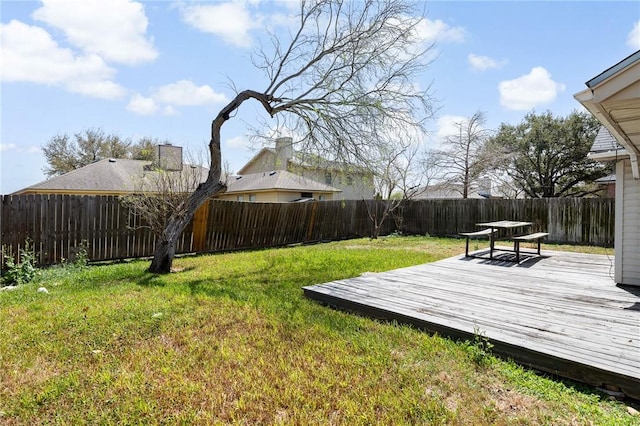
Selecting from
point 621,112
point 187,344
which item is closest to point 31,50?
point 187,344

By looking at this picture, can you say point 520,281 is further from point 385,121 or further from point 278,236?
point 278,236

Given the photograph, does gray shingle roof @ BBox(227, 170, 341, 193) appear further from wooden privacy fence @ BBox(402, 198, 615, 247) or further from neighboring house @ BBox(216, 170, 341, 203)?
wooden privacy fence @ BBox(402, 198, 615, 247)

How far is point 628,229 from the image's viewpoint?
4.86 m

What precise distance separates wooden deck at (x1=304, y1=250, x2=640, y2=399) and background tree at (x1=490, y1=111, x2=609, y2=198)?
18.3 meters

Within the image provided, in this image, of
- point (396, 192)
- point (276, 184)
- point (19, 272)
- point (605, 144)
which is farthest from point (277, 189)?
point (605, 144)

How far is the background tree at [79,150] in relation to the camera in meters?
26.2

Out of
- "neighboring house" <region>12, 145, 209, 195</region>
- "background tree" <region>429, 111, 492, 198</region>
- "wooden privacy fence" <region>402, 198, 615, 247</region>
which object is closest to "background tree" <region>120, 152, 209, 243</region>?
"neighboring house" <region>12, 145, 209, 195</region>

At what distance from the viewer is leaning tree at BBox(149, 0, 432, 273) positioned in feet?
22.6

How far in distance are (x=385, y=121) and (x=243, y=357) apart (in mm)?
5552

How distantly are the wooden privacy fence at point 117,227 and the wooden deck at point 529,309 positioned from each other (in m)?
5.13

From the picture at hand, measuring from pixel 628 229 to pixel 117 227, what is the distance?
906cm

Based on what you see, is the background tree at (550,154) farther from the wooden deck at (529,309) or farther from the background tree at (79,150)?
the background tree at (79,150)

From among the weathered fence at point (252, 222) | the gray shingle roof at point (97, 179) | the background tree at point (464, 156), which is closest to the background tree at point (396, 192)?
the weathered fence at point (252, 222)

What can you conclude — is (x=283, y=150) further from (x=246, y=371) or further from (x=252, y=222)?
(x=246, y=371)
